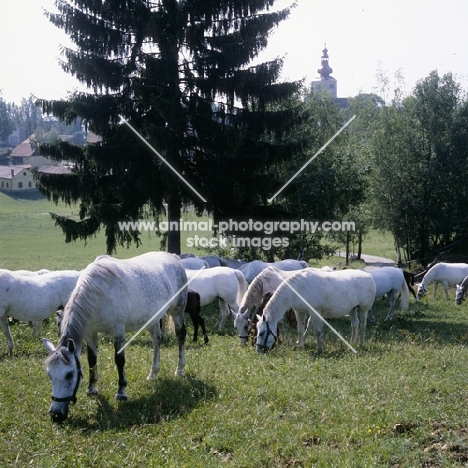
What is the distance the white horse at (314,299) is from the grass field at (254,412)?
573 millimetres

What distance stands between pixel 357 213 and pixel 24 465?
29.3m

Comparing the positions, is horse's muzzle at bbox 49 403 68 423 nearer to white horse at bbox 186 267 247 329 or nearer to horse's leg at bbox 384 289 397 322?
white horse at bbox 186 267 247 329

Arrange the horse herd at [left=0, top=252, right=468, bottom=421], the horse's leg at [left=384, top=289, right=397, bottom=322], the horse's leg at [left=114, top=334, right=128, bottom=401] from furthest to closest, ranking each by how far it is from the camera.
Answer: the horse's leg at [left=384, top=289, right=397, bottom=322]
the horse's leg at [left=114, top=334, right=128, bottom=401]
the horse herd at [left=0, top=252, right=468, bottom=421]

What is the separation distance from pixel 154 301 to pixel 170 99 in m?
11.9

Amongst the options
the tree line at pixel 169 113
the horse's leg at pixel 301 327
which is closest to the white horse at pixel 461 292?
the tree line at pixel 169 113

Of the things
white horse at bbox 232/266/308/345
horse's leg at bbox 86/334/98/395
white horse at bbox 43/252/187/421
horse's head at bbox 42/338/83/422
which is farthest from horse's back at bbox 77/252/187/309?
white horse at bbox 232/266/308/345

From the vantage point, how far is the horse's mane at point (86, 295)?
25.2ft

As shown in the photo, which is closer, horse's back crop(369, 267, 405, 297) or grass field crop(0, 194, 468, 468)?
grass field crop(0, 194, 468, 468)

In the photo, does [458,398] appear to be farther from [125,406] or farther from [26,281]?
[26,281]

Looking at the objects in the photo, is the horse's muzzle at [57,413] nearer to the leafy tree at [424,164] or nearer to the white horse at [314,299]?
the white horse at [314,299]

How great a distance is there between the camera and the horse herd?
7805 millimetres

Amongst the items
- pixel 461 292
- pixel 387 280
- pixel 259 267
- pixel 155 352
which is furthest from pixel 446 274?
pixel 155 352

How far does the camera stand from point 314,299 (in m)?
12.1

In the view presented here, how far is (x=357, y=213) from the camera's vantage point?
33562mm
